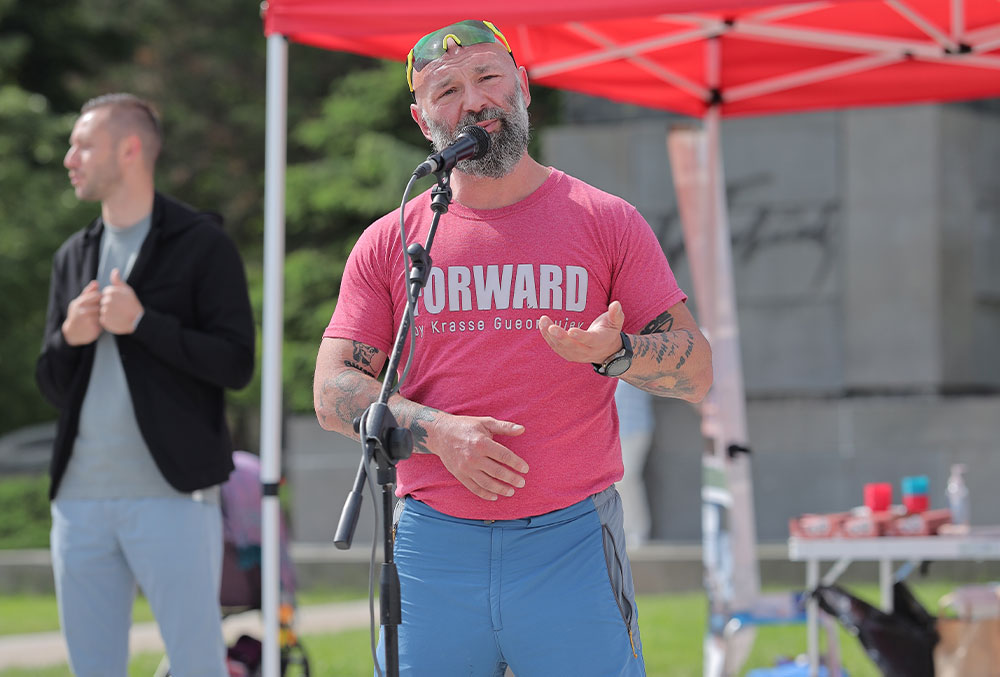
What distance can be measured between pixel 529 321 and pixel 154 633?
6.95m

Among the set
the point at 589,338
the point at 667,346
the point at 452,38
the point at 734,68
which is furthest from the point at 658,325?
the point at 734,68

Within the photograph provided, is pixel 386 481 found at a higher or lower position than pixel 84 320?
lower

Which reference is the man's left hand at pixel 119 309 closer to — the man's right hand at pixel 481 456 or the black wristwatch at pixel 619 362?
the man's right hand at pixel 481 456

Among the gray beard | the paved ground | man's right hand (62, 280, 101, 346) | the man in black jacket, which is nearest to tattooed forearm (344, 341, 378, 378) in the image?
the gray beard

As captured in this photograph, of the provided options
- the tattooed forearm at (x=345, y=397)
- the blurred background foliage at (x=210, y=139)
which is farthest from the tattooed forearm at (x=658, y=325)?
the blurred background foliage at (x=210, y=139)

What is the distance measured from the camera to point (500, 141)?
2734 millimetres

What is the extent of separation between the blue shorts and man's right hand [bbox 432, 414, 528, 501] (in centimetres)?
14

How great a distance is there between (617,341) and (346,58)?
17.0m

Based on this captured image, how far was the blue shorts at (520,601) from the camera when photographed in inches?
102

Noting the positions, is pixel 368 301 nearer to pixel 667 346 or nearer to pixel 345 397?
pixel 345 397

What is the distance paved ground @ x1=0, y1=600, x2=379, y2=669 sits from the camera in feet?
26.6

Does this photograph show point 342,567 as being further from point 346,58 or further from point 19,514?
point 346,58

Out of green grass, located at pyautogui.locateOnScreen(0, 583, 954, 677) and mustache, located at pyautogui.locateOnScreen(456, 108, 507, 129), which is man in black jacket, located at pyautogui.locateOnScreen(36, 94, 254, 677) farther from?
green grass, located at pyautogui.locateOnScreen(0, 583, 954, 677)

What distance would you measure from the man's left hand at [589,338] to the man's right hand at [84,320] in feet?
6.63
